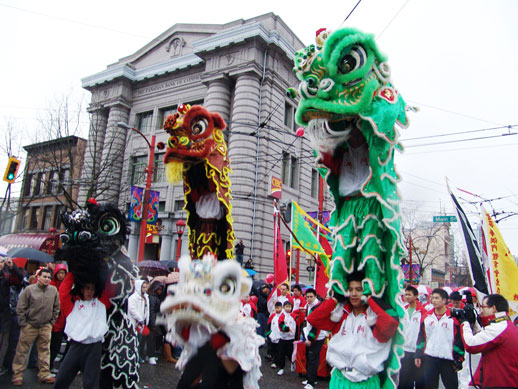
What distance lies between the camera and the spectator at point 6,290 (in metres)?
6.23

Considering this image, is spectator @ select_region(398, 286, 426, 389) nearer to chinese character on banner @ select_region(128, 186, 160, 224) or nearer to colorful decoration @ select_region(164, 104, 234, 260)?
colorful decoration @ select_region(164, 104, 234, 260)

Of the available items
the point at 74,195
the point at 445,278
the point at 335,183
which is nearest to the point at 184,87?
the point at 74,195

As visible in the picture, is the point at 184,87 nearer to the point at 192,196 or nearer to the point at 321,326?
the point at 192,196

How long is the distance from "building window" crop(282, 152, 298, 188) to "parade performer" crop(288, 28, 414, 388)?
54.9 feet

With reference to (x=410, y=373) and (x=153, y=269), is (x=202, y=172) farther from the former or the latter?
(x=153, y=269)

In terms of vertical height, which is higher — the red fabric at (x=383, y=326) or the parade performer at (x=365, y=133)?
the parade performer at (x=365, y=133)

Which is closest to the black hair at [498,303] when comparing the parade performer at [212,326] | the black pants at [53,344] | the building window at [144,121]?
the parade performer at [212,326]

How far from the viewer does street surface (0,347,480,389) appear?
5938 millimetres

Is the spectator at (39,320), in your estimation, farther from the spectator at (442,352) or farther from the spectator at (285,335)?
the spectator at (442,352)

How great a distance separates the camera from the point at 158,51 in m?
24.6

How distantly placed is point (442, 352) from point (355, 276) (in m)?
3.02

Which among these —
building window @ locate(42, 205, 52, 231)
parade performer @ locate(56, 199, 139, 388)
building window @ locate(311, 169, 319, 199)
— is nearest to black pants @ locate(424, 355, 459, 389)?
parade performer @ locate(56, 199, 139, 388)

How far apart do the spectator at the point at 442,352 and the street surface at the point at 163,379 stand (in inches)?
80.9

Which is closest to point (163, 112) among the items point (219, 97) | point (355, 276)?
point (219, 97)
